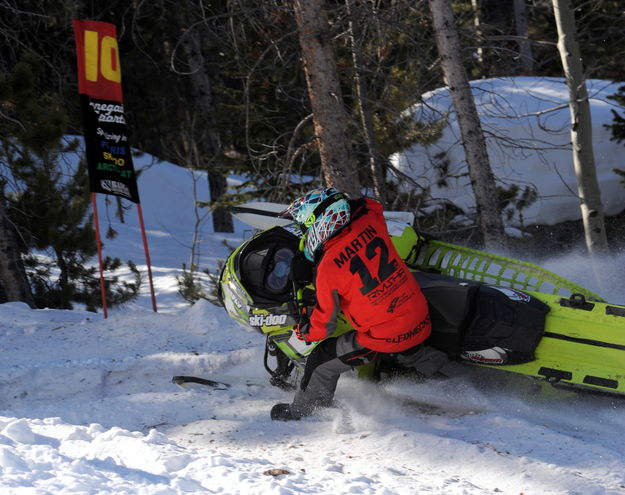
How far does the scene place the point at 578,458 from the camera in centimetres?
360

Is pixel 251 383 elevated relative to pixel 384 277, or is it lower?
lower

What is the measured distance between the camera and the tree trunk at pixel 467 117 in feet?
23.4

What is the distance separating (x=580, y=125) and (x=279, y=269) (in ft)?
17.3

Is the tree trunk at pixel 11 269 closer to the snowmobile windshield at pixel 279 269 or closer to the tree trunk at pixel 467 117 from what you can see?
the snowmobile windshield at pixel 279 269

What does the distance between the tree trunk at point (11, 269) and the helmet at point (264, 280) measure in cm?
483

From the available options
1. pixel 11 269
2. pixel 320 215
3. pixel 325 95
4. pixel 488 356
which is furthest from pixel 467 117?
pixel 11 269

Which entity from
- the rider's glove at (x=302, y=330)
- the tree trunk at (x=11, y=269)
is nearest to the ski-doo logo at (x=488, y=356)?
the rider's glove at (x=302, y=330)

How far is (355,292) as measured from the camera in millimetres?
4125

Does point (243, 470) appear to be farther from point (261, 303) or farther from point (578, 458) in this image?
point (578, 458)

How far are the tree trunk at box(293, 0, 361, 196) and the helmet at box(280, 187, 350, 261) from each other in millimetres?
2662

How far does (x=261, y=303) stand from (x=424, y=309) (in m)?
1.06

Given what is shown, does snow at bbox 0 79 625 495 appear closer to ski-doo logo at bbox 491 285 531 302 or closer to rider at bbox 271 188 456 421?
rider at bbox 271 188 456 421

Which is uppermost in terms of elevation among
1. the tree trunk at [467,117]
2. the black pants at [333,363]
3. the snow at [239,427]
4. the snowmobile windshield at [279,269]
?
the tree trunk at [467,117]

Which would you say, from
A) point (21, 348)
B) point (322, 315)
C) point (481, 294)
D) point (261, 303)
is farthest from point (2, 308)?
point (481, 294)
